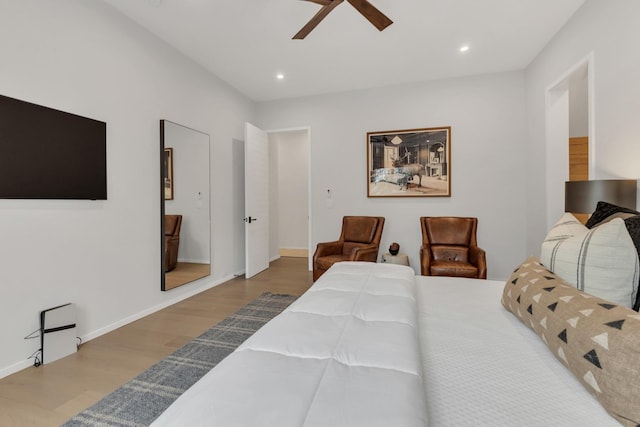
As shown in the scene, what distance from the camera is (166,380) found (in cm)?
174

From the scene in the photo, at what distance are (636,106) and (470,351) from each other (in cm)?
214

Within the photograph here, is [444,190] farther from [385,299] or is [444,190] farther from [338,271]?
[385,299]

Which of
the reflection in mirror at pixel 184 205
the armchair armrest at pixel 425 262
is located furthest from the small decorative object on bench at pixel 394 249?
the reflection in mirror at pixel 184 205

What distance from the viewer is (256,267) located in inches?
168

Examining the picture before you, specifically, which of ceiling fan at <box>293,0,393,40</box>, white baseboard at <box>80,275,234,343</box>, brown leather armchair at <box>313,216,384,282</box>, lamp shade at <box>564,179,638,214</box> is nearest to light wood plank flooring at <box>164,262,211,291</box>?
white baseboard at <box>80,275,234,343</box>

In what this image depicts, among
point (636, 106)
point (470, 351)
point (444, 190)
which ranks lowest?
point (470, 351)

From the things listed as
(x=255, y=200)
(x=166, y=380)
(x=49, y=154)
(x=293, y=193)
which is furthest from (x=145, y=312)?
(x=293, y=193)

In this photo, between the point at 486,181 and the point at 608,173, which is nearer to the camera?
the point at 608,173

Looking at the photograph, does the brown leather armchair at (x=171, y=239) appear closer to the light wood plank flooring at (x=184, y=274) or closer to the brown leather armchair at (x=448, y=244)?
the light wood plank flooring at (x=184, y=274)

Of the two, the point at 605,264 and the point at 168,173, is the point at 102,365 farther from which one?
the point at 605,264

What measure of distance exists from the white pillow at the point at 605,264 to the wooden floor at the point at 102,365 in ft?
8.05

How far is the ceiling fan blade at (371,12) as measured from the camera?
6.64 ft

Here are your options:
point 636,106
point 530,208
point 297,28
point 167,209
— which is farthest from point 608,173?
point 167,209

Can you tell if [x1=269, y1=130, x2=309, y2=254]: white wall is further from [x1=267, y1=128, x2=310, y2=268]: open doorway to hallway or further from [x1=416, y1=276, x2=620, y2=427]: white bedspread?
[x1=416, y1=276, x2=620, y2=427]: white bedspread
